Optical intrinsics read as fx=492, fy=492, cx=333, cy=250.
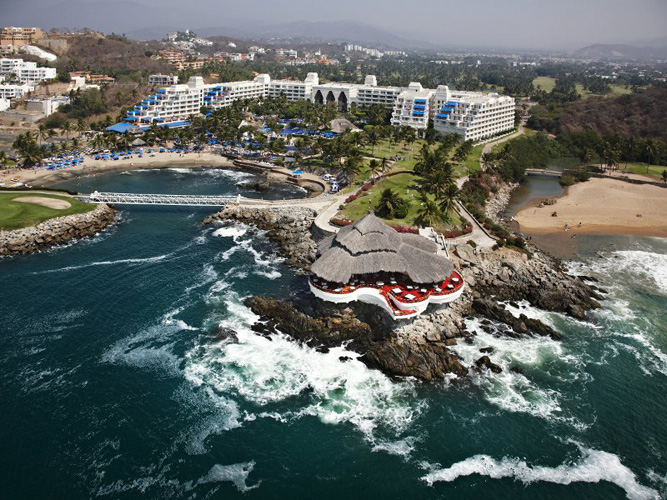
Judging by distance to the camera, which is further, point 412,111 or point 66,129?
point 412,111

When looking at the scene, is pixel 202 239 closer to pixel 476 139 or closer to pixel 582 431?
pixel 582 431

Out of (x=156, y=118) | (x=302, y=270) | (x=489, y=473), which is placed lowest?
(x=489, y=473)

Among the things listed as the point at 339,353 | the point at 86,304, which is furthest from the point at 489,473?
the point at 86,304

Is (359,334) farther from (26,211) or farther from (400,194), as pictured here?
(26,211)

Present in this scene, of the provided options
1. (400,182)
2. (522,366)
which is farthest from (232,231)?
(522,366)

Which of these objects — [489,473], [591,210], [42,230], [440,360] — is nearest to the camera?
[489,473]

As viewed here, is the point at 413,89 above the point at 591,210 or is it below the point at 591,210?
above

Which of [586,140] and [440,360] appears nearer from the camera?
[440,360]
